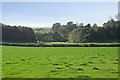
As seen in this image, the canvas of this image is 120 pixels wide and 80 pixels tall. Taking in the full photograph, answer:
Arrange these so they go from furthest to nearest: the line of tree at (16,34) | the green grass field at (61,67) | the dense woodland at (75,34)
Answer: the line of tree at (16,34) → the dense woodland at (75,34) → the green grass field at (61,67)

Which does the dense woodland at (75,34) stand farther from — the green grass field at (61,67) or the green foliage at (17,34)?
the green grass field at (61,67)

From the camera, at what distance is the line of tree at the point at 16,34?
6975 cm

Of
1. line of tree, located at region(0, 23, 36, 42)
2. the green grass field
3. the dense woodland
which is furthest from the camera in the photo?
line of tree, located at region(0, 23, 36, 42)

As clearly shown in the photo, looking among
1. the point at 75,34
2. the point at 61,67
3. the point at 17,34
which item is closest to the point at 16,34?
the point at 17,34

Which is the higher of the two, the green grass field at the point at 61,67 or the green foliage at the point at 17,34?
the green foliage at the point at 17,34

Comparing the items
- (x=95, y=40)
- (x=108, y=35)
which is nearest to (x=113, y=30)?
(x=108, y=35)

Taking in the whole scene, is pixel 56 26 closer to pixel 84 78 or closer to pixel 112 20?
pixel 112 20

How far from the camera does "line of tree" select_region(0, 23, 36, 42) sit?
69.8m

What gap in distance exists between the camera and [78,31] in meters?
69.1

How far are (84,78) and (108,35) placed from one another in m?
58.3

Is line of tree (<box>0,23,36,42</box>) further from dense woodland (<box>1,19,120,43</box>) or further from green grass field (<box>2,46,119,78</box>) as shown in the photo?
green grass field (<box>2,46,119,78</box>)

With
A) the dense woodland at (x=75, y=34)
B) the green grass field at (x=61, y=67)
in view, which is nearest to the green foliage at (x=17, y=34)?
the dense woodland at (x=75, y=34)

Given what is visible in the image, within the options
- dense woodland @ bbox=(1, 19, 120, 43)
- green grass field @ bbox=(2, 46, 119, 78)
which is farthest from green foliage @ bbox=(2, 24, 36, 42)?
green grass field @ bbox=(2, 46, 119, 78)

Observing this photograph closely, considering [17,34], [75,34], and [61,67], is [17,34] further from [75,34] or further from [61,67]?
[61,67]
